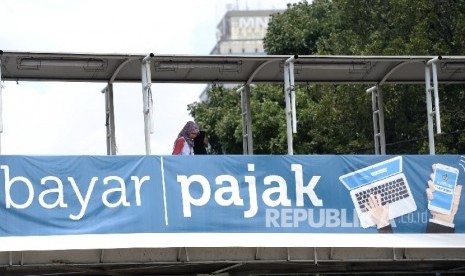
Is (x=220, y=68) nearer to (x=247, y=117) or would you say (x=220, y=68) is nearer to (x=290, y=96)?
(x=247, y=117)

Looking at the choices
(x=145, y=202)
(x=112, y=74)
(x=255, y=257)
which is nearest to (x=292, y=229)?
(x=255, y=257)

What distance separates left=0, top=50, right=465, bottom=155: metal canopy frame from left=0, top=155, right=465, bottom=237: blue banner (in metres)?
0.90

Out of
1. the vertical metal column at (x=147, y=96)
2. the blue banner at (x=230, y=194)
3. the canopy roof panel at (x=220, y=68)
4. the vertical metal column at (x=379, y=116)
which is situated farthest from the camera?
the vertical metal column at (x=379, y=116)

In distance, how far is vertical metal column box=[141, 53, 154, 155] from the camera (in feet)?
85.4

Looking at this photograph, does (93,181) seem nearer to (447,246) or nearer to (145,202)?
(145,202)

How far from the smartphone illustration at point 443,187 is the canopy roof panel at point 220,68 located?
7.82ft

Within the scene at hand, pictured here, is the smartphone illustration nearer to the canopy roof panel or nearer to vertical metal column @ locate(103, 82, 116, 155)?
the canopy roof panel

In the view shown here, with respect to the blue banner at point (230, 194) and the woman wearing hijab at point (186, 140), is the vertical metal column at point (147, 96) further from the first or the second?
the woman wearing hijab at point (186, 140)

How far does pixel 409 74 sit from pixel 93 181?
28.6 ft

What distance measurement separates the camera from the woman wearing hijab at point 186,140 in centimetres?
2716

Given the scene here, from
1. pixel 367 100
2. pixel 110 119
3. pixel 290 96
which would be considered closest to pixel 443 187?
pixel 290 96

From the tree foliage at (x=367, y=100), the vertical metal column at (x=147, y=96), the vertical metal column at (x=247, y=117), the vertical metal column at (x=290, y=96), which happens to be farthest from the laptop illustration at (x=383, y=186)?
the tree foliage at (x=367, y=100)

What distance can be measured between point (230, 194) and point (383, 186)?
10.8 feet

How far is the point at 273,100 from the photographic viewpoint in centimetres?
5650
